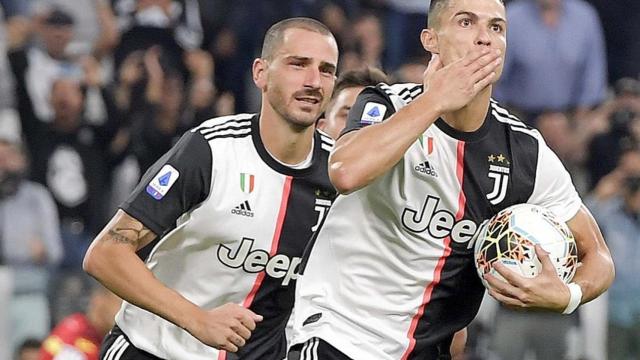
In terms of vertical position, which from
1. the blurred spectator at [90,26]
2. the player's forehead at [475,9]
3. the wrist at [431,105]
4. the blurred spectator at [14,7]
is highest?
the player's forehead at [475,9]

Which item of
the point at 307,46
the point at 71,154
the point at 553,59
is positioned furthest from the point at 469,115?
the point at 553,59

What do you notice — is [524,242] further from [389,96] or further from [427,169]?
[389,96]

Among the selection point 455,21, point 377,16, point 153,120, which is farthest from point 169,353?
point 377,16

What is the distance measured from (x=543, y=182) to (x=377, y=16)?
5768mm

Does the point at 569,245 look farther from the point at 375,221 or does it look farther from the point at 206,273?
the point at 206,273

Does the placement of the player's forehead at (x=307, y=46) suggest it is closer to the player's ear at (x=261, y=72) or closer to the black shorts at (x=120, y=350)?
the player's ear at (x=261, y=72)

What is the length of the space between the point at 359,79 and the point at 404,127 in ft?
8.11

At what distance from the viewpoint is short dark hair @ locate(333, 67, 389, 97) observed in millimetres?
6695

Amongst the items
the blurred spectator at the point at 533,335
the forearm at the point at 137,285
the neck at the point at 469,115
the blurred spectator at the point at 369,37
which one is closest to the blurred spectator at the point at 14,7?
the blurred spectator at the point at 369,37

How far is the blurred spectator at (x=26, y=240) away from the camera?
864cm

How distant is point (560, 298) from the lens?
448 cm

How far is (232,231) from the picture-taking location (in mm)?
5312

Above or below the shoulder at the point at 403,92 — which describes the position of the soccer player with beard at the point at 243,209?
below

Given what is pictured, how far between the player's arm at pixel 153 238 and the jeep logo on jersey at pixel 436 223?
0.67 meters
